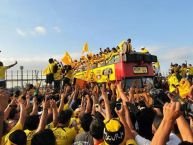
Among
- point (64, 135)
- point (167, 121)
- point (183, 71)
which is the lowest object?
point (64, 135)

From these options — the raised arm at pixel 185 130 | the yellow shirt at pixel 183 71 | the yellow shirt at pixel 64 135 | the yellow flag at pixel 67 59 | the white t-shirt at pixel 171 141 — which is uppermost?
the yellow flag at pixel 67 59

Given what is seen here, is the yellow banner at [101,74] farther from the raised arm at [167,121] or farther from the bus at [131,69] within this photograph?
the raised arm at [167,121]

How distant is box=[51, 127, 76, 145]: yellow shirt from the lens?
14.9 feet

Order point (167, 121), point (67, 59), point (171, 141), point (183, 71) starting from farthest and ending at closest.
Answer: point (183, 71), point (67, 59), point (171, 141), point (167, 121)

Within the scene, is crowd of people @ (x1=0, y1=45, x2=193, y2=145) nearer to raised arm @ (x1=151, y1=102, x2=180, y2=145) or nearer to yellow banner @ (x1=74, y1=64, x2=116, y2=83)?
raised arm @ (x1=151, y1=102, x2=180, y2=145)

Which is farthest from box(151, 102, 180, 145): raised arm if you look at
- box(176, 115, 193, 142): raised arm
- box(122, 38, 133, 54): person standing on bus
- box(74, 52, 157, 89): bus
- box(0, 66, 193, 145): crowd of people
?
box(122, 38, 133, 54): person standing on bus

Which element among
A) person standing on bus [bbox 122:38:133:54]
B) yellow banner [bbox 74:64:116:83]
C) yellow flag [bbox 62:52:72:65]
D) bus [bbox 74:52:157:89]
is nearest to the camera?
bus [bbox 74:52:157:89]

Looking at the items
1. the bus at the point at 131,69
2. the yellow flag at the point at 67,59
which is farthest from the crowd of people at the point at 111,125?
the yellow flag at the point at 67,59

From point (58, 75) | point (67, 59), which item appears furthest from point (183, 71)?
point (58, 75)

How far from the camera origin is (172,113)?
241 cm

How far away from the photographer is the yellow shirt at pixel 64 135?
14.9 ft

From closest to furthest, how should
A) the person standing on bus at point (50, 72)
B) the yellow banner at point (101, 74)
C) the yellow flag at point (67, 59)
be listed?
the person standing on bus at point (50, 72) → the yellow banner at point (101, 74) → the yellow flag at point (67, 59)

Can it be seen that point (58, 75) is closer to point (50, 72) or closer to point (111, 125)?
point (50, 72)

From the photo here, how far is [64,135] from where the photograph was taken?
4609 mm
